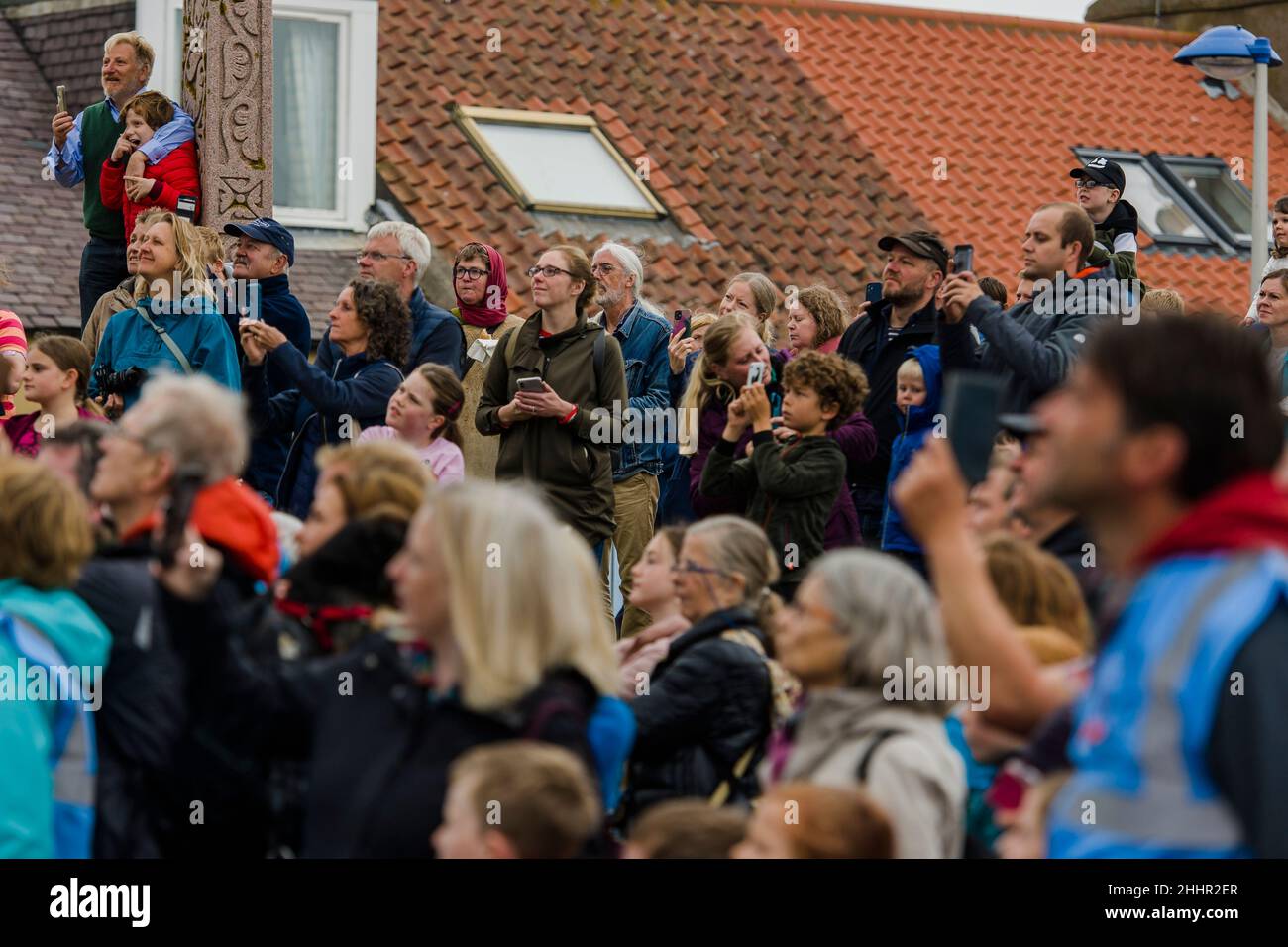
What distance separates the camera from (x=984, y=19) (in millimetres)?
24453

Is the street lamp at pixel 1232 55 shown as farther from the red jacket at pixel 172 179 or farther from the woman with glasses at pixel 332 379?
the red jacket at pixel 172 179

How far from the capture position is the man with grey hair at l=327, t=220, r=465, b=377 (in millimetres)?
9547

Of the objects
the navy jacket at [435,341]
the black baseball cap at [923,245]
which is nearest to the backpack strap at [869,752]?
the black baseball cap at [923,245]

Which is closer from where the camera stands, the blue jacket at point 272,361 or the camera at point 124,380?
the camera at point 124,380

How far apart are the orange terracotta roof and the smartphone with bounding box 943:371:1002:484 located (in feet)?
43.2

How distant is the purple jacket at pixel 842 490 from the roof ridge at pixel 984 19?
15.0 metres

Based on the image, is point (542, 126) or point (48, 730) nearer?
point (48, 730)

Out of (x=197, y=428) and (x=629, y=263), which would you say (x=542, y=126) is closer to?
(x=629, y=263)

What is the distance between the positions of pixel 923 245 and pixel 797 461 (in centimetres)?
110

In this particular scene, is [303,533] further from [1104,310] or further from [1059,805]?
[1104,310]

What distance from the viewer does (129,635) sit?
4781 millimetres

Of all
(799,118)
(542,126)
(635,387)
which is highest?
(799,118)

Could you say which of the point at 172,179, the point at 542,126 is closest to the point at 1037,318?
the point at 172,179

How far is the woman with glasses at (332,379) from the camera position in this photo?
28.1ft
